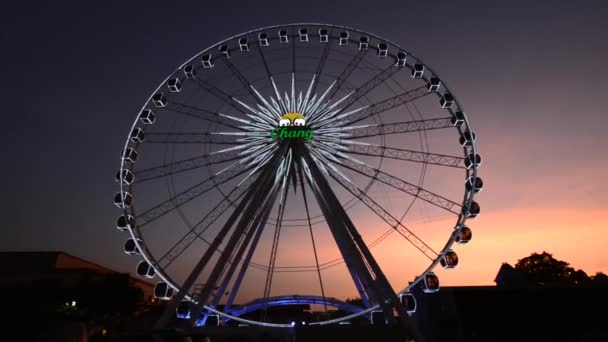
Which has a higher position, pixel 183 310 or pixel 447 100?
pixel 447 100

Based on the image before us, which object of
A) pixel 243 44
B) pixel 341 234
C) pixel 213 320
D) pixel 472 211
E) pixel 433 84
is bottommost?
pixel 213 320

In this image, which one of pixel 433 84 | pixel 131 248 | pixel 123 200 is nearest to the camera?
pixel 131 248

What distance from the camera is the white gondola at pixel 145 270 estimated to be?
73.0 ft

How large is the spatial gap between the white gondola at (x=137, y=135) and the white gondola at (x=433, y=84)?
16.2 meters

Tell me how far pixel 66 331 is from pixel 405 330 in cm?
1684

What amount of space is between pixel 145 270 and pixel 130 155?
6.53 metres

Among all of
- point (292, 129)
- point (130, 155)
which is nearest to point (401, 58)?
point (292, 129)

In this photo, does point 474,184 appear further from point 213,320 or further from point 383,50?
point 213,320

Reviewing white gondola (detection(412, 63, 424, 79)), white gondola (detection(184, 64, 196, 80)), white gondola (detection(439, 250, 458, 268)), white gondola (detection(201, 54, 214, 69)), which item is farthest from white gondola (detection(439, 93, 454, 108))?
white gondola (detection(184, 64, 196, 80))

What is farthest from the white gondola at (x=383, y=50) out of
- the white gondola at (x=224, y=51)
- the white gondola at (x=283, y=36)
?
the white gondola at (x=224, y=51)

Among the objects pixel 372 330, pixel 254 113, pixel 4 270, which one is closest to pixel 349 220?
pixel 372 330

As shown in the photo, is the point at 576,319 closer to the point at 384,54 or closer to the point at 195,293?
the point at 384,54

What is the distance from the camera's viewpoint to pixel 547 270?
6097 centimetres

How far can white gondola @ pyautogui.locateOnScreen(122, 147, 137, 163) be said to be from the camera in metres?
24.8
